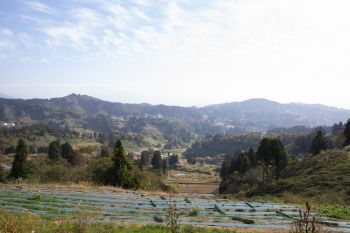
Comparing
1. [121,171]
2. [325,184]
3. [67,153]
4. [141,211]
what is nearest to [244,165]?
[121,171]

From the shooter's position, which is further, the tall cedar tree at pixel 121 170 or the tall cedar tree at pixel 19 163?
the tall cedar tree at pixel 19 163

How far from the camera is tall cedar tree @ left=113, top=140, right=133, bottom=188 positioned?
3731cm

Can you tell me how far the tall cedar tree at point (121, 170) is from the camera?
3731 cm

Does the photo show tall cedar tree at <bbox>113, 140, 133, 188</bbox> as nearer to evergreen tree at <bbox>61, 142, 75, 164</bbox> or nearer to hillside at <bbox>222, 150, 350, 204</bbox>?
hillside at <bbox>222, 150, 350, 204</bbox>

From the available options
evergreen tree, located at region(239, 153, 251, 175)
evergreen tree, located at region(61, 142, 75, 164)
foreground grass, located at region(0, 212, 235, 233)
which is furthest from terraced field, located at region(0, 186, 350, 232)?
evergreen tree, located at region(61, 142, 75, 164)

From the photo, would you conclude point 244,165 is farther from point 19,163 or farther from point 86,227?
point 86,227

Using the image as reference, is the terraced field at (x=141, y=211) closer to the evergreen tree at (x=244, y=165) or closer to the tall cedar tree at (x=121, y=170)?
the tall cedar tree at (x=121, y=170)

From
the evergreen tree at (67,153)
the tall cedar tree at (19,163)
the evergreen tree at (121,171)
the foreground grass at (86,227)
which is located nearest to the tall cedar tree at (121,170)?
the evergreen tree at (121,171)

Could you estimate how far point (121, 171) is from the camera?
123 ft

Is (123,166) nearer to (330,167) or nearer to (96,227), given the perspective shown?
(330,167)

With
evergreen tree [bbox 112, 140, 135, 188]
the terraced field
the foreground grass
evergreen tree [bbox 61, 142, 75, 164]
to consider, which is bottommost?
evergreen tree [bbox 61, 142, 75, 164]

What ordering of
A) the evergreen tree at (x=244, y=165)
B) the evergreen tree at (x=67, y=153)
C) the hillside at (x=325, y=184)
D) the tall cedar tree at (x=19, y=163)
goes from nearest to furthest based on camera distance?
the hillside at (x=325, y=184) < the tall cedar tree at (x=19, y=163) < the evergreen tree at (x=244, y=165) < the evergreen tree at (x=67, y=153)

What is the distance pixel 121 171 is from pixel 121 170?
12cm

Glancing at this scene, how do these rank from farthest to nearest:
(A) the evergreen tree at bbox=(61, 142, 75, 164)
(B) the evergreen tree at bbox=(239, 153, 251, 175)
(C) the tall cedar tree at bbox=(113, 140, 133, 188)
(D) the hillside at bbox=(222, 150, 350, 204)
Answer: (A) the evergreen tree at bbox=(61, 142, 75, 164), (B) the evergreen tree at bbox=(239, 153, 251, 175), (C) the tall cedar tree at bbox=(113, 140, 133, 188), (D) the hillside at bbox=(222, 150, 350, 204)
